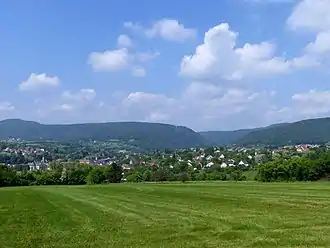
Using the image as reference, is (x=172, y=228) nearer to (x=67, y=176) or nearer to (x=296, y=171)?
(x=296, y=171)

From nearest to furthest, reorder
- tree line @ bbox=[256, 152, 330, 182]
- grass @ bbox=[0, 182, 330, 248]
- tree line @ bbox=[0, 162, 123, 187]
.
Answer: grass @ bbox=[0, 182, 330, 248]
tree line @ bbox=[256, 152, 330, 182]
tree line @ bbox=[0, 162, 123, 187]

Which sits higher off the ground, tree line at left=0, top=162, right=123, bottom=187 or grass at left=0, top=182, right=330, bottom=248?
grass at left=0, top=182, right=330, bottom=248

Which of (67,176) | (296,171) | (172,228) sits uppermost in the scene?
(172,228)

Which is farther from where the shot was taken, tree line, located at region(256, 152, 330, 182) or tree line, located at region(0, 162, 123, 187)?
tree line, located at region(0, 162, 123, 187)

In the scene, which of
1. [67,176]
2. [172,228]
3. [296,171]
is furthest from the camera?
[67,176]

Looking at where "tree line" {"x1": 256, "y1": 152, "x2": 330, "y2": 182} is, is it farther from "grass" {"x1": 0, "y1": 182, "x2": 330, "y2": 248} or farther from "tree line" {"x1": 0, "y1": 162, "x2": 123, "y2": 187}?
"grass" {"x1": 0, "y1": 182, "x2": 330, "y2": 248}

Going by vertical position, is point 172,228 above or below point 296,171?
above

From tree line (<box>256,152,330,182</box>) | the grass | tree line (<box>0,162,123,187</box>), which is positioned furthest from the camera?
tree line (<box>0,162,123,187</box>)

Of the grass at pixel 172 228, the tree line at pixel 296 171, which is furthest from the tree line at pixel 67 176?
the grass at pixel 172 228

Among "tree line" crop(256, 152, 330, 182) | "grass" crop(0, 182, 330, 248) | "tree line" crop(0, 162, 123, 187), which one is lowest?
"tree line" crop(0, 162, 123, 187)

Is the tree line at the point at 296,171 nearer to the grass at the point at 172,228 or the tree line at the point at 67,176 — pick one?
the tree line at the point at 67,176

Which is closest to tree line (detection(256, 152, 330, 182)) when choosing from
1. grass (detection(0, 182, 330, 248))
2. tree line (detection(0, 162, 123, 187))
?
tree line (detection(0, 162, 123, 187))

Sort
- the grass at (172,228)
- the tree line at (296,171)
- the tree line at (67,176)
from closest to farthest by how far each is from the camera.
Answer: the grass at (172,228)
the tree line at (296,171)
the tree line at (67,176)

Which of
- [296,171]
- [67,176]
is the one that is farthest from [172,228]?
[67,176]
